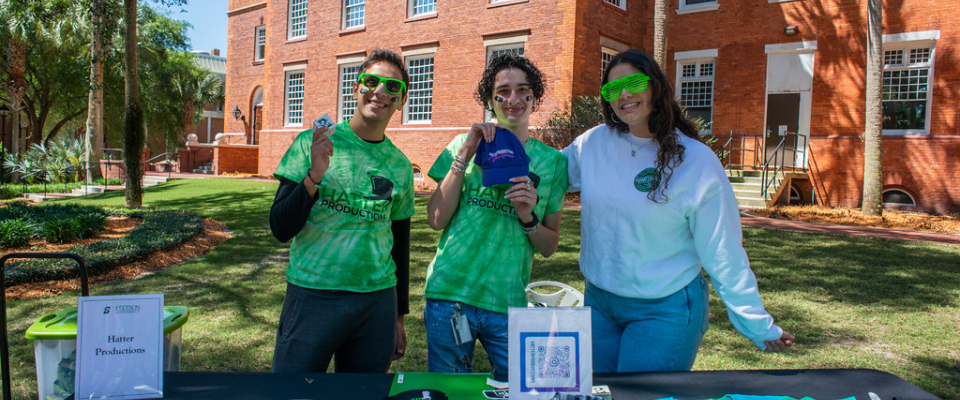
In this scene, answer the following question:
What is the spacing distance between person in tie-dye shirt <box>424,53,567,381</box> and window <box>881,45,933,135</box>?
1618 centimetres

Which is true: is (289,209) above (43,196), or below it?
above

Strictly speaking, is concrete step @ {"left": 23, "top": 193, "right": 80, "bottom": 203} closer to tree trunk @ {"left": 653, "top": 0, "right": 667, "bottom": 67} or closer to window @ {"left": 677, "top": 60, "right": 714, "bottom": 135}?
tree trunk @ {"left": 653, "top": 0, "right": 667, "bottom": 67}

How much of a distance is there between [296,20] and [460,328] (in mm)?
23622

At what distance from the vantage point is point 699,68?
17.3 metres

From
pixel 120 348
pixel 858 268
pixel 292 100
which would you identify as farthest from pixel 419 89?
pixel 120 348

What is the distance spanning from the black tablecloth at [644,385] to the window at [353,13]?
67.6ft

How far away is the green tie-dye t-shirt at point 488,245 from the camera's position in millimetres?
2375

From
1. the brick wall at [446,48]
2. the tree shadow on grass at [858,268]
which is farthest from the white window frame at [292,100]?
the tree shadow on grass at [858,268]

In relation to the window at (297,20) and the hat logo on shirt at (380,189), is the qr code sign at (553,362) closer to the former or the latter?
the hat logo on shirt at (380,189)

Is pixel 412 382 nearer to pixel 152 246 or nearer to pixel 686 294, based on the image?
pixel 686 294

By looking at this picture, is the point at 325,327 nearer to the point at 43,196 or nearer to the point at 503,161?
the point at 503,161

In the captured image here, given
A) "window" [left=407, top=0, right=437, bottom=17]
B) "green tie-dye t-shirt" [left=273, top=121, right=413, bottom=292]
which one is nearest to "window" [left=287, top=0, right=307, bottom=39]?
"window" [left=407, top=0, right=437, bottom=17]

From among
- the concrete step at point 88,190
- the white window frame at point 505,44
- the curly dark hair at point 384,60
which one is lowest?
the concrete step at point 88,190

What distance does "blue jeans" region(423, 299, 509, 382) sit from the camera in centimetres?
237
